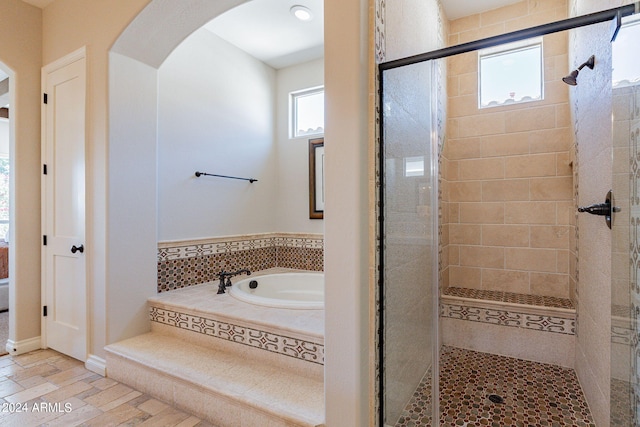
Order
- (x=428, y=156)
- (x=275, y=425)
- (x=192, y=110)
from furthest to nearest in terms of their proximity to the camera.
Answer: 1. (x=192, y=110)
2. (x=428, y=156)
3. (x=275, y=425)

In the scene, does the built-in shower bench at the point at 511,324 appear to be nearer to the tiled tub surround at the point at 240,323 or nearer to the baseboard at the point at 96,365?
the tiled tub surround at the point at 240,323

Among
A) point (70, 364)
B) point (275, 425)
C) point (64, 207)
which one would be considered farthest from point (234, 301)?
point (64, 207)

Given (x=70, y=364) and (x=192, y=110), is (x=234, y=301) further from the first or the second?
(x=192, y=110)

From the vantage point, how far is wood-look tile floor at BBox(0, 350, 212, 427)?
171 cm

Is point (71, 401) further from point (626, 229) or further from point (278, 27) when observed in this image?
point (278, 27)

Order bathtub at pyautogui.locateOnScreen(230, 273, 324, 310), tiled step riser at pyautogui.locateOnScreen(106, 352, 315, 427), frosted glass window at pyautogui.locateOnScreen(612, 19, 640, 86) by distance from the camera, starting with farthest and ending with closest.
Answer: bathtub at pyautogui.locateOnScreen(230, 273, 324, 310) < tiled step riser at pyautogui.locateOnScreen(106, 352, 315, 427) < frosted glass window at pyautogui.locateOnScreen(612, 19, 640, 86)

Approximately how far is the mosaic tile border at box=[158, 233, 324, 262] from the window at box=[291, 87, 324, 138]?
1163 mm

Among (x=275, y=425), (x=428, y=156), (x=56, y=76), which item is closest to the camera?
(x=275, y=425)

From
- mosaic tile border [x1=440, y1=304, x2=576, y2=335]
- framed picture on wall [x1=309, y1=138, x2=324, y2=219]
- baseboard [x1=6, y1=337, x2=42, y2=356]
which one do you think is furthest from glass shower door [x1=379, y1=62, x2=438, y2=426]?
baseboard [x1=6, y1=337, x2=42, y2=356]

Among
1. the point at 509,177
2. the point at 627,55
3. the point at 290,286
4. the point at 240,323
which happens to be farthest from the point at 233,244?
the point at 627,55

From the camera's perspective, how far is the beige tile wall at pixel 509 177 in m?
2.55

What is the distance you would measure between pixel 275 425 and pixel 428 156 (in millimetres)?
1517

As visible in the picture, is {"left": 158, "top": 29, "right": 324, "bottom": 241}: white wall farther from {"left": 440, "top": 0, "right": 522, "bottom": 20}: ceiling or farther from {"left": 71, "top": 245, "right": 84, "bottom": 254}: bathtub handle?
{"left": 440, "top": 0, "right": 522, "bottom": 20}: ceiling

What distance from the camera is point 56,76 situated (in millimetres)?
2545
